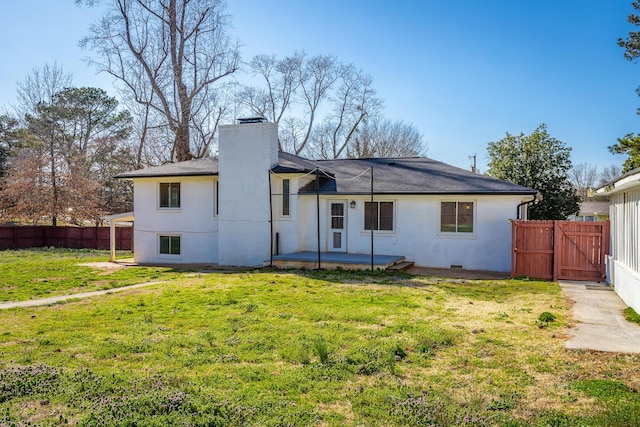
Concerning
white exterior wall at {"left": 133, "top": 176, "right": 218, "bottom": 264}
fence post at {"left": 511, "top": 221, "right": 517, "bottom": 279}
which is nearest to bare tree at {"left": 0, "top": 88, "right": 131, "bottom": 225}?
white exterior wall at {"left": 133, "top": 176, "right": 218, "bottom": 264}

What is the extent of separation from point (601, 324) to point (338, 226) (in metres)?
10.5

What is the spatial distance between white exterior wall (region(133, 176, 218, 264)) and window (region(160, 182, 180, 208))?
0.54 ft

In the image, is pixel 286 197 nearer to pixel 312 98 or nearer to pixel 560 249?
pixel 560 249

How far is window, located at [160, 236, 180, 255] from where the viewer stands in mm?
18359

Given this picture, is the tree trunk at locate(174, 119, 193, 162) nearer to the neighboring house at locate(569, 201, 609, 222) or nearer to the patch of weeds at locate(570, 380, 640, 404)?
the patch of weeds at locate(570, 380, 640, 404)

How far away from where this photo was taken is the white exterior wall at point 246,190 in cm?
1653

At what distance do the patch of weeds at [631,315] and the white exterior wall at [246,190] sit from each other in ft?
36.2

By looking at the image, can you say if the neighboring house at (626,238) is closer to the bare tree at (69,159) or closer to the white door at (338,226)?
the white door at (338,226)

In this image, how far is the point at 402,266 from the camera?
1484cm

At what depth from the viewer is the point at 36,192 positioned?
96.1 ft

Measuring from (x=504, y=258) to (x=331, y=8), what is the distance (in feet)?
34.8

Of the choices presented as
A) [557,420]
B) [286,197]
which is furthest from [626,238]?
[286,197]

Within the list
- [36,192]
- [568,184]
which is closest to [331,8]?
[568,184]

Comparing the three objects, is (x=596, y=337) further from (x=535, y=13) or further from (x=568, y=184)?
(x=568, y=184)
